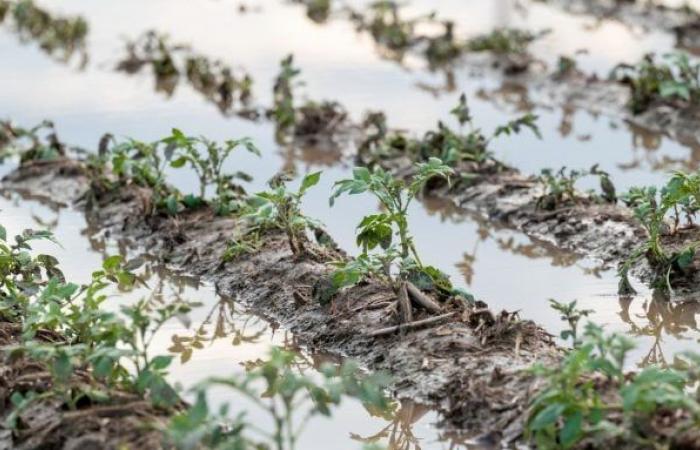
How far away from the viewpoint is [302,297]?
5.76 m

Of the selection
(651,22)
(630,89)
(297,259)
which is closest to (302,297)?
(297,259)

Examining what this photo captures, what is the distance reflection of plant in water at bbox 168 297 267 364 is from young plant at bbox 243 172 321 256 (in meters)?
0.39

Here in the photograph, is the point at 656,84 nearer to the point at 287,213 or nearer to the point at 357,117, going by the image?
the point at 357,117

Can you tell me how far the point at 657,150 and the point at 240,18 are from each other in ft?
24.9

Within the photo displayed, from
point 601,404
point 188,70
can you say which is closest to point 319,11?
point 188,70

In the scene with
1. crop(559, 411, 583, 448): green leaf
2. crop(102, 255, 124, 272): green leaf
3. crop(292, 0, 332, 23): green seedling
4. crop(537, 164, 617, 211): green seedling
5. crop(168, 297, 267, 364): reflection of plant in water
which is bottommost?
crop(168, 297, 267, 364): reflection of plant in water

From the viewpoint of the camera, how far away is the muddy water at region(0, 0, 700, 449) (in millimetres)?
5793

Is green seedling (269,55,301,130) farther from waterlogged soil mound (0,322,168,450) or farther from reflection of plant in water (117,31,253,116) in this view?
waterlogged soil mound (0,322,168,450)

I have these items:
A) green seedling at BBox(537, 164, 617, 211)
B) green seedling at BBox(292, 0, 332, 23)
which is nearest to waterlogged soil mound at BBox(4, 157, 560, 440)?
green seedling at BBox(537, 164, 617, 211)

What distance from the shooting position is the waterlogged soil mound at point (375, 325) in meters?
4.59

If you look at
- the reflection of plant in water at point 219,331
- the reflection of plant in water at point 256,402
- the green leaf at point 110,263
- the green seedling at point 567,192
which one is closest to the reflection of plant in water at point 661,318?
the green seedling at point 567,192

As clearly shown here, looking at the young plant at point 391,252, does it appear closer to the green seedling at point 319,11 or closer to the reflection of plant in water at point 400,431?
the reflection of plant in water at point 400,431

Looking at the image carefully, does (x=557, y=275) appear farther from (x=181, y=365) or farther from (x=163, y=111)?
(x=163, y=111)

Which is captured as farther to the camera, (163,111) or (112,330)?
(163,111)
